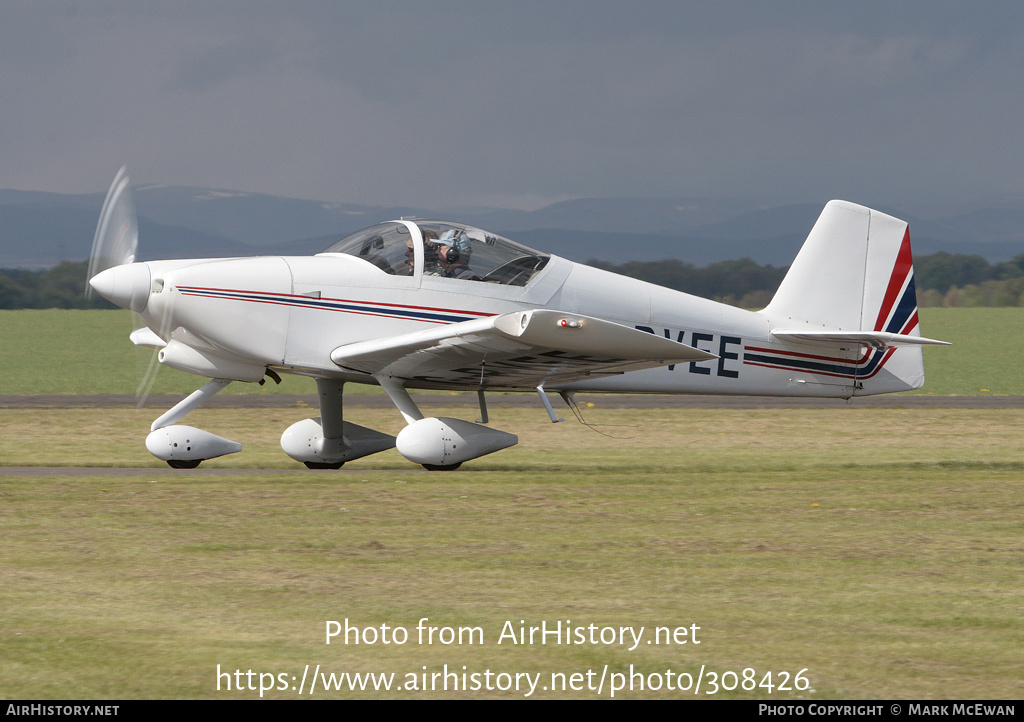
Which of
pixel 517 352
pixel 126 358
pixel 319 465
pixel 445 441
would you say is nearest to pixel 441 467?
pixel 445 441

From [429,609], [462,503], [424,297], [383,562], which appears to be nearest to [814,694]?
[429,609]

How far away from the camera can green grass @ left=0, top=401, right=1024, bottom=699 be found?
15.6 feet

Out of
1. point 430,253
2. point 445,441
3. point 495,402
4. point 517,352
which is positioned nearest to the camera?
point 517,352

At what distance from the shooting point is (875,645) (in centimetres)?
509

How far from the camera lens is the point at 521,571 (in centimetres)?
677

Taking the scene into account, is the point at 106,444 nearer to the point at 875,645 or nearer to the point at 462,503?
the point at 462,503

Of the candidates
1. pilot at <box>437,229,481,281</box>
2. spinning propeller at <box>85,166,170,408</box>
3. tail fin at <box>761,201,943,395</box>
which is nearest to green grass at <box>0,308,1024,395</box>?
spinning propeller at <box>85,166,170,408</box>

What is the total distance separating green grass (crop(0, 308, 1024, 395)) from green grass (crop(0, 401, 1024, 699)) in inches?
139

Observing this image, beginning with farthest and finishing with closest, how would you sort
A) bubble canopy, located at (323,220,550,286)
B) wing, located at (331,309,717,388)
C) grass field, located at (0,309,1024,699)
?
bubble canopy, located at (323,220,550,286) < wing, located at (331,309,717,388) < grass field, located at (0,309,1024,699)

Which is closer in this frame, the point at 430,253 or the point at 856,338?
the point at 430,253

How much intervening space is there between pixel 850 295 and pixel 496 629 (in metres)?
9.68

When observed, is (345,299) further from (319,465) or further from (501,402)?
(501,402)

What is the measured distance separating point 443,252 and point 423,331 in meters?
0.83

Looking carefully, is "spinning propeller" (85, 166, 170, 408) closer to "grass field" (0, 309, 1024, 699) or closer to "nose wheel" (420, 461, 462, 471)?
"grass field" (0, 309, 1024, 699)
